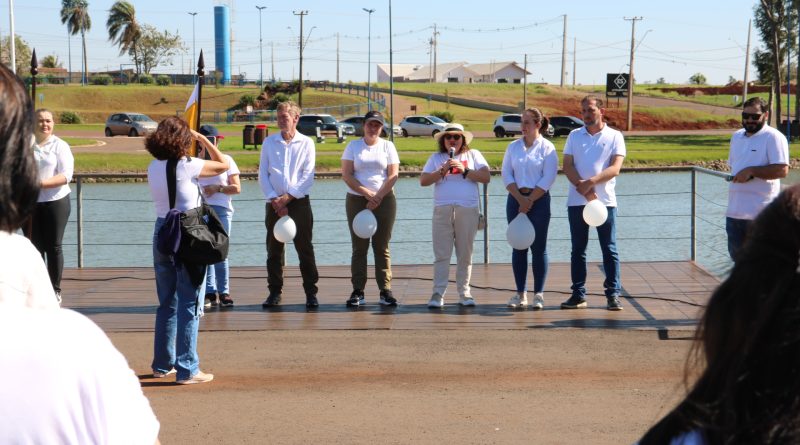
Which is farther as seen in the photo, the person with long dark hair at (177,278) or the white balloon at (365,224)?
the white balloon at (365,224)

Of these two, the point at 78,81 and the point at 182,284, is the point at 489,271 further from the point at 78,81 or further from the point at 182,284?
the point at 78,81

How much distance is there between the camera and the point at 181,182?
6.61m

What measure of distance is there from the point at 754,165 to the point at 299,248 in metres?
3.86

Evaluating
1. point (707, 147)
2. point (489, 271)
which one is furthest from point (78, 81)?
point (489, 271)

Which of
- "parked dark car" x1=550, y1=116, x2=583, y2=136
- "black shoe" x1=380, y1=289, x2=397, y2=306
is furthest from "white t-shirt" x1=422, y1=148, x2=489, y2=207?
"parked dark car" x1=550, y1=116, x2=583, y2=136

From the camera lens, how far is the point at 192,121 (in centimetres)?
898

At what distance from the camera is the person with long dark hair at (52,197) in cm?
869

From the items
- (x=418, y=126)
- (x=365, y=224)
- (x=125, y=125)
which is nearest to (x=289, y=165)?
(x=365, y=224)

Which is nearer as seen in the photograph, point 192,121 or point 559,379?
point 559,379

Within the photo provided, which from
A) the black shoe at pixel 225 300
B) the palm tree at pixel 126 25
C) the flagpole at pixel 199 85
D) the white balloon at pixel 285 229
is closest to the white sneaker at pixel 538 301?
the white balloon at pixel 285 229

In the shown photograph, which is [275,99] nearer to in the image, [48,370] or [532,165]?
[532,165]

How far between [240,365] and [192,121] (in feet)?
8.93

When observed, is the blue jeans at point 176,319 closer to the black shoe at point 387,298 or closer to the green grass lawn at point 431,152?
the black shoe at point 387,298

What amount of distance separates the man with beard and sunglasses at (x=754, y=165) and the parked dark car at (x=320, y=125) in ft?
146
